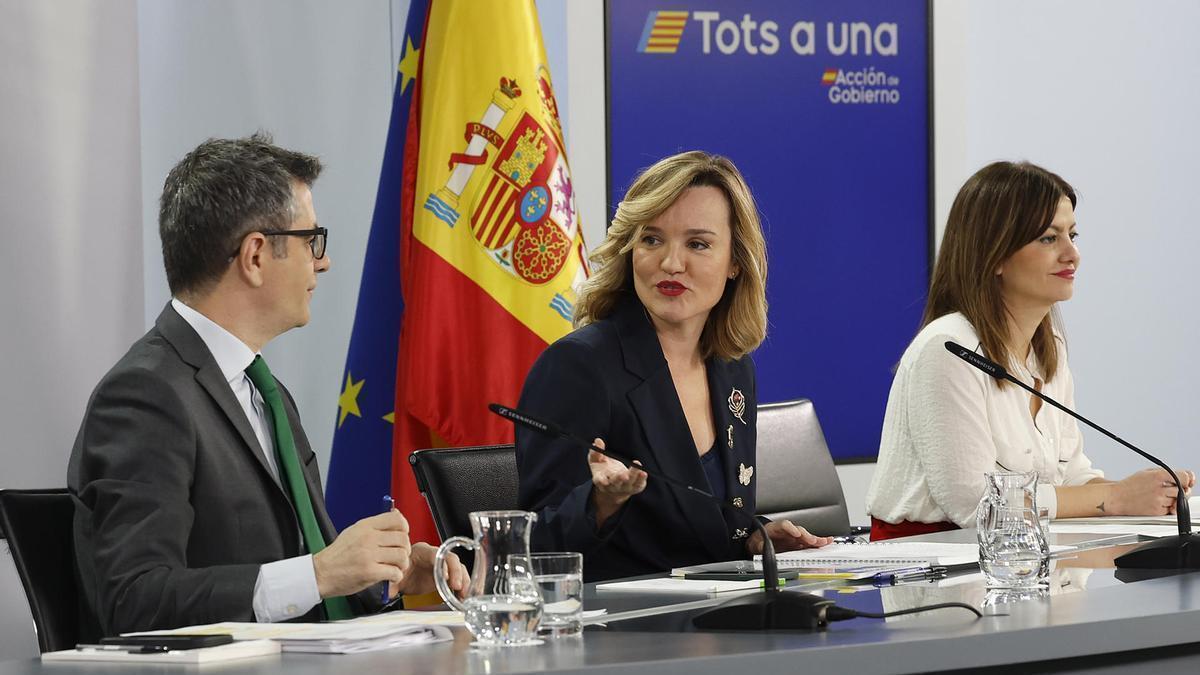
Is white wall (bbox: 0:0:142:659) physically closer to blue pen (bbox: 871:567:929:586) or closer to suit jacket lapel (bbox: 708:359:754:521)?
suit jacket lapel (bbox: 708:359:754:521)

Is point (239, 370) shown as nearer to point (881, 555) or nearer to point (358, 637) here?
point (358, 637)

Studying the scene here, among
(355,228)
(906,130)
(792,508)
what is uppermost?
(906,130)

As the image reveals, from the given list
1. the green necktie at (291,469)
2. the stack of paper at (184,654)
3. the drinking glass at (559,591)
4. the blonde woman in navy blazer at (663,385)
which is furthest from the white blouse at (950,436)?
the stack of paper at (184,654)

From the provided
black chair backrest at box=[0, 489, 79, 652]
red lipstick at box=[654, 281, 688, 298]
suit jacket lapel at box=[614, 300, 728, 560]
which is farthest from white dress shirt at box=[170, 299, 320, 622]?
red lipstick at box=[654, 281, 688, 298]

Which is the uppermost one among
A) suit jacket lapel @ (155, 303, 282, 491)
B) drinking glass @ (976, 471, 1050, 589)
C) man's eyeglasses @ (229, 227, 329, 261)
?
man's eyeglasses @ (229, 227, 329, 261)

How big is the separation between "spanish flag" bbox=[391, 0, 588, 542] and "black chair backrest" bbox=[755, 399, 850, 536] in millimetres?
660

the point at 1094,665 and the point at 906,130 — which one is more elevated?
the point at 906,130

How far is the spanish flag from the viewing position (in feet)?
12.1

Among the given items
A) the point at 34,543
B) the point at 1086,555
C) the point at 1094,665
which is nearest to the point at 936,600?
the point at 1094,665

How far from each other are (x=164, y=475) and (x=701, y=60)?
2.90 meters

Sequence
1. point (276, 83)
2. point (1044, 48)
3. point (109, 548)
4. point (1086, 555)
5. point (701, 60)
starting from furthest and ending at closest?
point (1044, 48) < point (701, 60) < point (276, 83) < point (1086, 555) < point (109, 548)

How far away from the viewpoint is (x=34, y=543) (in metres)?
2.05

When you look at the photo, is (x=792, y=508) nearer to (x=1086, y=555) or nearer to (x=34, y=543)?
(x=1086, y=555)

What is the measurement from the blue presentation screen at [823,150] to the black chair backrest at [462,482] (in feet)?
6.35
